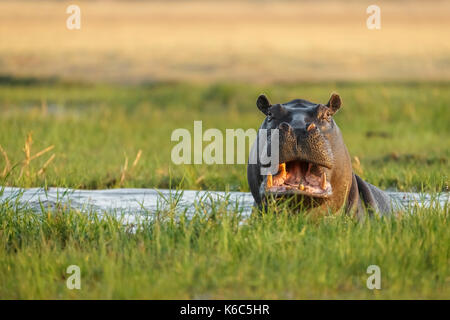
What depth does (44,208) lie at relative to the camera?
5980mm

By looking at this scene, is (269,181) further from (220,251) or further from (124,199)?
(124,199)

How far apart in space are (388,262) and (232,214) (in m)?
1.37

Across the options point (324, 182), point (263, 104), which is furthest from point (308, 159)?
point (263, 104)

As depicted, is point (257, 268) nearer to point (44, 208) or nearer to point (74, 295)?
point (74, 295)

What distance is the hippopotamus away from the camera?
16.6ft

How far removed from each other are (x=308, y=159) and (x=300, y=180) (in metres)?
0.26

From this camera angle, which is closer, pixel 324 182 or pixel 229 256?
pixel 229 256

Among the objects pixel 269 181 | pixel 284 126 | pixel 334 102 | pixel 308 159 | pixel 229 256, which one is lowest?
pixel 229 256

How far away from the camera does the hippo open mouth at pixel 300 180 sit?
5.05m

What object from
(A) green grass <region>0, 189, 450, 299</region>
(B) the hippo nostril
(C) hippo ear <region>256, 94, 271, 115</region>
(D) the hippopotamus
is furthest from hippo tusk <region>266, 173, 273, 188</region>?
(C) hippo ear <region>256, 94, 271, 115</region>

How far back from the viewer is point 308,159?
5.06 meters

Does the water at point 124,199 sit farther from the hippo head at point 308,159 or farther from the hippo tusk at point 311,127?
the hippo tusk at point 311,127

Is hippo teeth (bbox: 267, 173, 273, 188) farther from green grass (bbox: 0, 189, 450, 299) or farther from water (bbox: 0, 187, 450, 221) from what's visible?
water (bbox: 0, 187, 450, 221)
